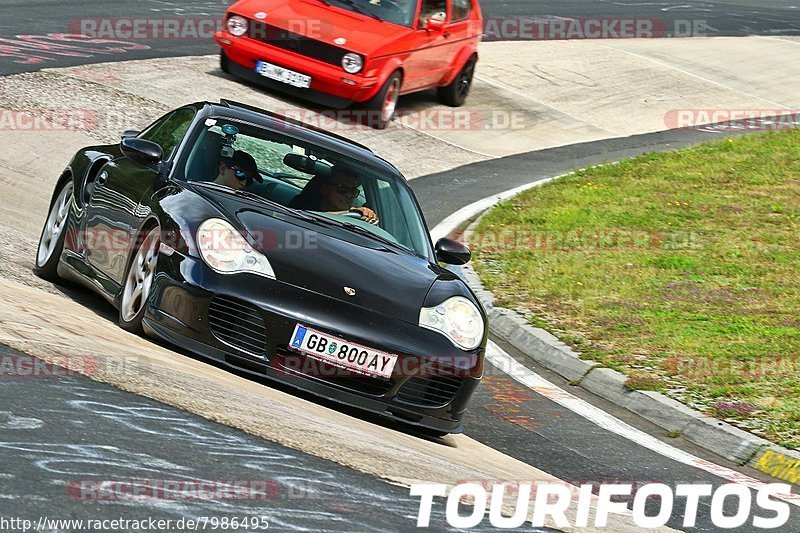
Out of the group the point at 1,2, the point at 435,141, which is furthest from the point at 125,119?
the point at 1,2

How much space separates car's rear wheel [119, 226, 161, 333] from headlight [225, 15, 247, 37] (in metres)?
9.46

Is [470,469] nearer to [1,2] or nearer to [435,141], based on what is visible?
[435,141]

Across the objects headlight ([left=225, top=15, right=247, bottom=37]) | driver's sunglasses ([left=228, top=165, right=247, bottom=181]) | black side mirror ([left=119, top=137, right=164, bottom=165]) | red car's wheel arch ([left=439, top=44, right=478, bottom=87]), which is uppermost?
black side mirror ([left=119, top=137, right=164, bottom=165])

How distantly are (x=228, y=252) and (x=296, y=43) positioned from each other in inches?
391

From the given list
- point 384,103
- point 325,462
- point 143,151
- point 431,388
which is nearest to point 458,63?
point 384,103

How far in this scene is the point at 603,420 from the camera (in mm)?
8258

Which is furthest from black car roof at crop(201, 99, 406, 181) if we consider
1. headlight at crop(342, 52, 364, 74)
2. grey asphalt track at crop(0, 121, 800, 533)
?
headlight at crop(342, 52, 364, 74)

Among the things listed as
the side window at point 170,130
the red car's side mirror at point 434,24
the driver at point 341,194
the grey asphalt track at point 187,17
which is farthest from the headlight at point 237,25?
the driver at point 341,194

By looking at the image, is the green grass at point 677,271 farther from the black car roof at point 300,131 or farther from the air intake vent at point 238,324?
the air intake vent at point 238,324

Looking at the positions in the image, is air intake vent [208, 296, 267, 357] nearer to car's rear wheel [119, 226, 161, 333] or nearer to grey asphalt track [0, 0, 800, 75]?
car's rear wheel [119, 226, 161, 333]

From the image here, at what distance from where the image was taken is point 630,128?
19984mm

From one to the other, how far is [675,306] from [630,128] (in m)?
9.66

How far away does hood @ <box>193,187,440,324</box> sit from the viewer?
22.3 ft

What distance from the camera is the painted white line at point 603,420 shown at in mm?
7363
